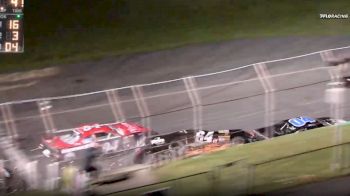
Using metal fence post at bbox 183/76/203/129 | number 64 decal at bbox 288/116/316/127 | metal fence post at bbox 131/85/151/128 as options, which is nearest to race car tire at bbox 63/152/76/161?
metal fence post at bbox 131/85/151/128

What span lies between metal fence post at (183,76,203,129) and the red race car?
1.32ft

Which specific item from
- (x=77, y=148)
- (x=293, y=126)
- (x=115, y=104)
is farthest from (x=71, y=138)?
(x=293, y=126)

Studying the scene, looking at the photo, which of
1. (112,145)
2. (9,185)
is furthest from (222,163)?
(9,185)

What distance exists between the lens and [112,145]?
459 cm

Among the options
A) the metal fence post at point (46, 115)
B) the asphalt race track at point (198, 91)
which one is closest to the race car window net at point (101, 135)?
the asphalt race track at point (198, 91)

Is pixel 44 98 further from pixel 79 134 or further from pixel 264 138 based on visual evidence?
pixel 264 138

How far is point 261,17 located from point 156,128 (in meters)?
1.23

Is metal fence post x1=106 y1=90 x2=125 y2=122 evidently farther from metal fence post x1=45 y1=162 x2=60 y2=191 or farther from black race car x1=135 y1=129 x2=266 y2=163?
metal fence post x1=45 y1=162 x2=60 y2=191

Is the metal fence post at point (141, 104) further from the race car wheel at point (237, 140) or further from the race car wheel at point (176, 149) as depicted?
the race car wheel at point (237, 140)

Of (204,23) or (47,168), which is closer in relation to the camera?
(47,168)

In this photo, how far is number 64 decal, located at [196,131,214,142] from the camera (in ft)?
15.8

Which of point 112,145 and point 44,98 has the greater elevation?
point 44,98

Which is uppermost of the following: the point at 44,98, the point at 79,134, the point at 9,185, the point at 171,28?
the point at 171,28
